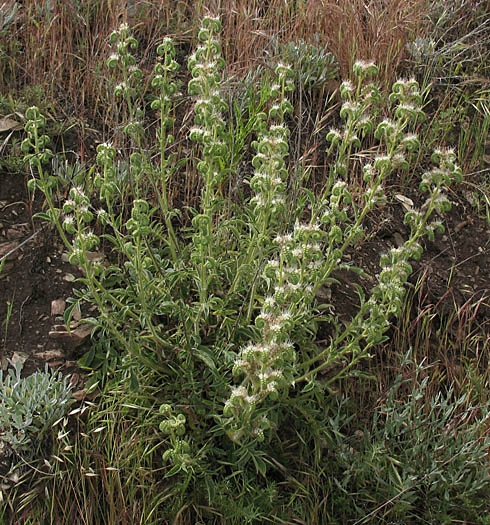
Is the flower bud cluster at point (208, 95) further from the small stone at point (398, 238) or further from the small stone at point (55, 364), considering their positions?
the small stone at point (398, 238)

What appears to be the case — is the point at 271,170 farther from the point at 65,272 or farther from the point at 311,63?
the point at 311,63

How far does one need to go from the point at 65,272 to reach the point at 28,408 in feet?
2.65

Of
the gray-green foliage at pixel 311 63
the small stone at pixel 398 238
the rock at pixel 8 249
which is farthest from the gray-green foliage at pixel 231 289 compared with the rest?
the gray-green foliage at pixel 311 63

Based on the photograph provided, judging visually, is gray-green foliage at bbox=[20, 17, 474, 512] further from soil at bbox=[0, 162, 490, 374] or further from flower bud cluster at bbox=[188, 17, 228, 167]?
soil at bbox=[0, 162, 490, 374]

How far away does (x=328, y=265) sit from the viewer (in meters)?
2.64

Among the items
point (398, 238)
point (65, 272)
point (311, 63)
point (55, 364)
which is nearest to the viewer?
point (55, 364)

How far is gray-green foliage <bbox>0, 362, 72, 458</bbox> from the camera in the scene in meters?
2.57

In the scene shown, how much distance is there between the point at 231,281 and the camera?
2.90 meters

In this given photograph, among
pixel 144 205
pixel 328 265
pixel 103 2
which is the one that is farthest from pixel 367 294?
pixel 103 2

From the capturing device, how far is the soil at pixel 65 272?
9.70ft

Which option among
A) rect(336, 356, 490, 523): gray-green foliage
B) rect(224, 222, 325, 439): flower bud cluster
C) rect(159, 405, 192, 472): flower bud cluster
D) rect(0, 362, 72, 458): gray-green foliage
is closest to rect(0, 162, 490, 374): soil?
rect(0, 362, 72, 458): gray-green foliage

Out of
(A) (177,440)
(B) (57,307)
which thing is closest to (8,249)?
(B) (57,307)

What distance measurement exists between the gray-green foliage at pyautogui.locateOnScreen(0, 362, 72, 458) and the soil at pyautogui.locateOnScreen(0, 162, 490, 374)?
0.71ft

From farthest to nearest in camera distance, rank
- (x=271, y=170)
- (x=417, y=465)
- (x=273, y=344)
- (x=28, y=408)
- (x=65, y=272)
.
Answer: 1. (x=65, y=272)
2. (x=417, y=465)
3. (x=28, y=408)
4. (x=271, y=170)
5. (x=273, y=344)
